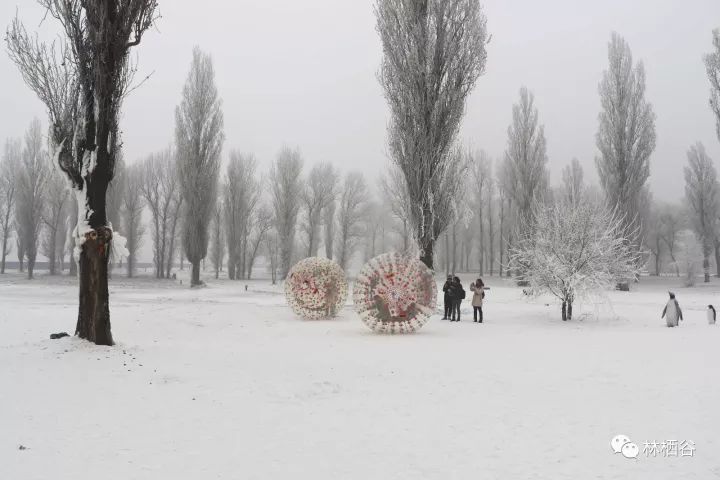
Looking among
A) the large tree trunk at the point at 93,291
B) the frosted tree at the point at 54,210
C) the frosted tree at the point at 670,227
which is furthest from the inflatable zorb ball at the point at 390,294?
the frosted tree at the point at 670,227

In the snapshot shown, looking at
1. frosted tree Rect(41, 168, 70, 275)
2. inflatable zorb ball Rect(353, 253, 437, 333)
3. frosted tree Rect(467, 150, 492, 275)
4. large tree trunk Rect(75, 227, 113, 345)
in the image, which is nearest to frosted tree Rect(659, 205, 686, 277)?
frosted tree Rect(467, 150, 492, 275)

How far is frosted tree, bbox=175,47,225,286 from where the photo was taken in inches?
1033

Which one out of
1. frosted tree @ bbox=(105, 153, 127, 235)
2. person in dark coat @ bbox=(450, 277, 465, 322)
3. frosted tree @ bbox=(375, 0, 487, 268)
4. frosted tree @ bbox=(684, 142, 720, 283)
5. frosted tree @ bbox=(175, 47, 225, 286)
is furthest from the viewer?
frosted tree @ bbox=(684, 142, 720, 283)

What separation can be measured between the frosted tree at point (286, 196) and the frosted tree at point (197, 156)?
7408 millimetres

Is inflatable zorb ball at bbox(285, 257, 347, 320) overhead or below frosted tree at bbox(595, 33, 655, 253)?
below

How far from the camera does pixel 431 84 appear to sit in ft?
46.3

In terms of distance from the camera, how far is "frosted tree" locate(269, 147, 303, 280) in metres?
33.6

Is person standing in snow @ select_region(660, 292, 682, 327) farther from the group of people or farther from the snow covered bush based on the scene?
the group of people

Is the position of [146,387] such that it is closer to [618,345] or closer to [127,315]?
[127,315]

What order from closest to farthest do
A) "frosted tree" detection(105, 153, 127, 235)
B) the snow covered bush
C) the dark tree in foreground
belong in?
1. the dark tree in foreground
2. the snow covered bush
3. "frosted tree" detection(105, 153, 127, 235)

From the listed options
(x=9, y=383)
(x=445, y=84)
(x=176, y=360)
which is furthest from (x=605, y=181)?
(x=9, y=383)

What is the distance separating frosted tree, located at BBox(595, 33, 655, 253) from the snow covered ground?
65.5 ft

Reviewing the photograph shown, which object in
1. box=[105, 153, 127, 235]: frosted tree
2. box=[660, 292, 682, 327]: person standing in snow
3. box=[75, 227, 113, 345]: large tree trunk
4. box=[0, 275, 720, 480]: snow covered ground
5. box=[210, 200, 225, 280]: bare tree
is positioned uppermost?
box=[105, 153, 127, 235]: frosted tree

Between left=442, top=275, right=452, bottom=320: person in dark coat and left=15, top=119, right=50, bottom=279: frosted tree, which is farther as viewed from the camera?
left=15, top=119, right=50, bottom=279: frosted tree
